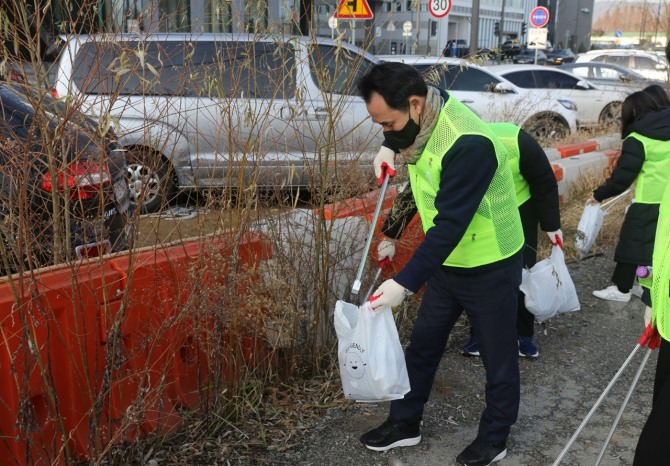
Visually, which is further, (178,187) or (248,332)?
(248,332)

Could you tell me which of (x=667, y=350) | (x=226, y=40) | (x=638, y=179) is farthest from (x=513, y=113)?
(x=667, y=350)

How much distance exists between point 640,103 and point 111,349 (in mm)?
3719

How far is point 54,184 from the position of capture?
2.54m

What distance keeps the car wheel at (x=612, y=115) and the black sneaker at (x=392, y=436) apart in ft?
28.8

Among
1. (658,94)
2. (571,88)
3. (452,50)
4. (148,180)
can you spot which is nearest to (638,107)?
(658,94)

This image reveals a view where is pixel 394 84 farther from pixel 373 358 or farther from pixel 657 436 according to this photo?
pixel 657 436

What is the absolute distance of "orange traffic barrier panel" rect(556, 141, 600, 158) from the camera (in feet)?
28.4

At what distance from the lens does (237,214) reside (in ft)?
10.9

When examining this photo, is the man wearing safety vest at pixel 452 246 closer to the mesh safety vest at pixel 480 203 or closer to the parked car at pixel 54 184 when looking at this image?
the mesh safety vest at pixel 480 203

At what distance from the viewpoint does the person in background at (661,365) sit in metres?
2.05

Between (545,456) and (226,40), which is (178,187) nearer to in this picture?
(226,40)

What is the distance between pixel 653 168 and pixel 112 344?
3650mm

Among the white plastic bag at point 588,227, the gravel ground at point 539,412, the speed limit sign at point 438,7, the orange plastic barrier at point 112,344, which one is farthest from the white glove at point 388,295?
the speed limit sign at point 438,7

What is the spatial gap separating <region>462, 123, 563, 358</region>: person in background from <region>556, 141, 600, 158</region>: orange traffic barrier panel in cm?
471
